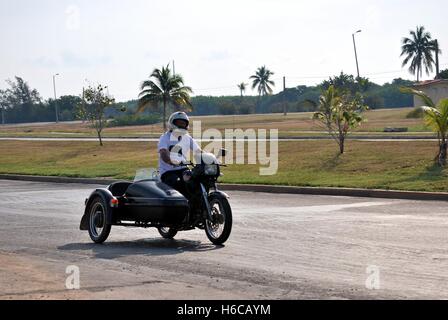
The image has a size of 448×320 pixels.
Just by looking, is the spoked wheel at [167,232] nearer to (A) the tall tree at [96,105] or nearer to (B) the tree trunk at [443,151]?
(B) the tree trunk at [443,151]

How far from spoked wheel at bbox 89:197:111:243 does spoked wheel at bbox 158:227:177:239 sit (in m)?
0.98

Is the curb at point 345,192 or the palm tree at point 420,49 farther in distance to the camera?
the palm tree at point 420,49

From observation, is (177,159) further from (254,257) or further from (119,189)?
(254,257)

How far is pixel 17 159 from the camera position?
43.2m

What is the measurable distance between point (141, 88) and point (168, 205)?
46.0m

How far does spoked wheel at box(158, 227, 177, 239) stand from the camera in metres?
13.3

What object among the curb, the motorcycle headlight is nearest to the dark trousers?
the motorcycle headlight

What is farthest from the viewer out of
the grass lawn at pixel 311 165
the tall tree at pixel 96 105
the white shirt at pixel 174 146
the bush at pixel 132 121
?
the bush at pixel 132 121

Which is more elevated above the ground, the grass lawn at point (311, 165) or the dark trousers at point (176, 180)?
the dark trousers at point (176, 180)

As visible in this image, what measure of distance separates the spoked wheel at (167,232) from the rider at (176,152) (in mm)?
874

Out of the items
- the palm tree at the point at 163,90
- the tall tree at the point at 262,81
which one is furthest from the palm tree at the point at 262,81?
the palm tree at the point at 163,90

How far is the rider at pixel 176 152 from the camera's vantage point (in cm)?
1272
